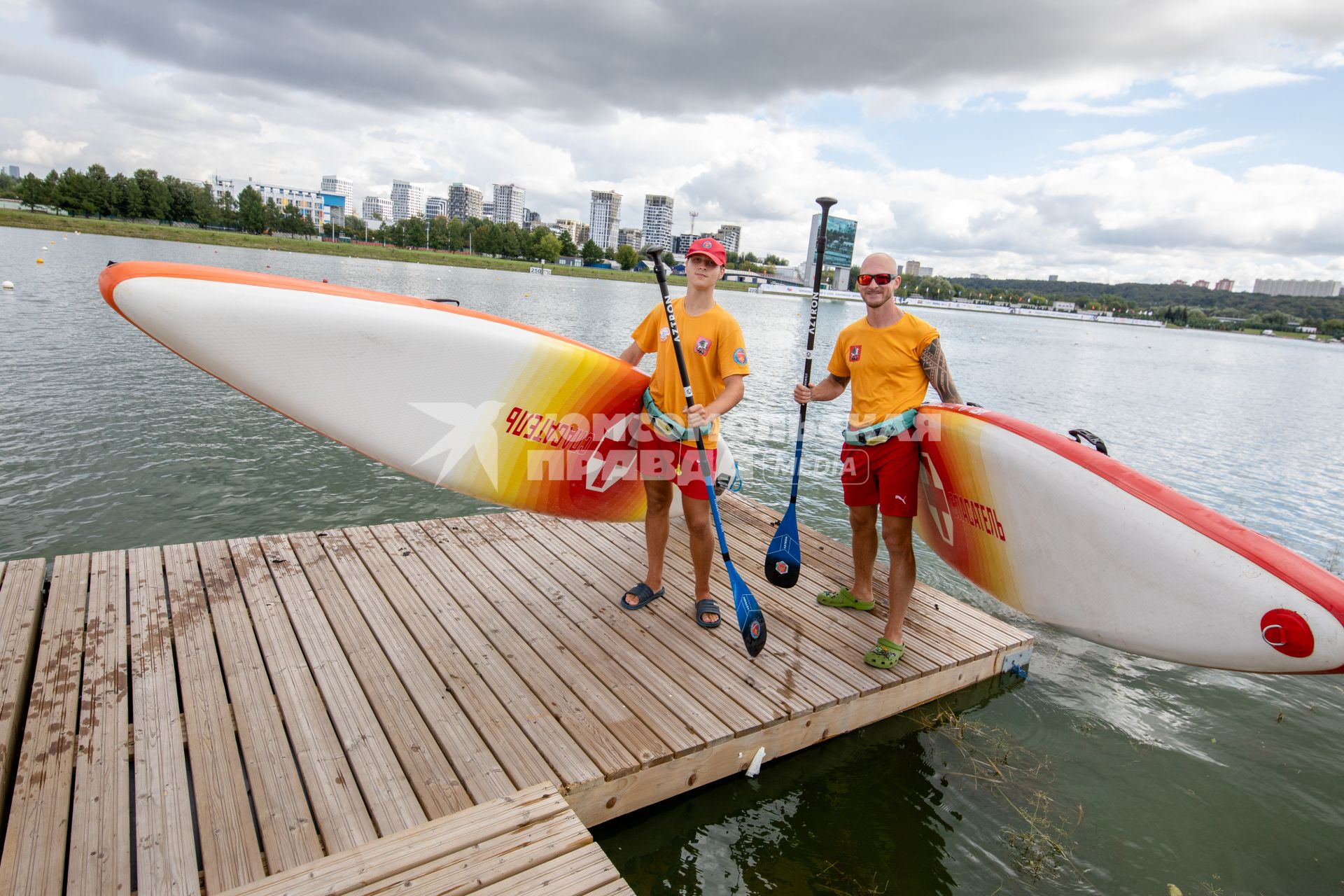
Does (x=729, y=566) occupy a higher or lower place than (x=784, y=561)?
higher

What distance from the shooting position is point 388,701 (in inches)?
126

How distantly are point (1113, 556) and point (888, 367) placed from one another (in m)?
1.57

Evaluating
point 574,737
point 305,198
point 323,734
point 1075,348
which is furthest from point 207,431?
point 305,198

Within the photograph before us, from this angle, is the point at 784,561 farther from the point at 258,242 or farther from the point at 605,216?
the point at 605,216

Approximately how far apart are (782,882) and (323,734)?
6.97 feet

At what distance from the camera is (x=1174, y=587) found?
11.4ft

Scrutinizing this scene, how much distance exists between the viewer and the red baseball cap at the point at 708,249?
3.57 meters

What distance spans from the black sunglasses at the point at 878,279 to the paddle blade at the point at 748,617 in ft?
5.64

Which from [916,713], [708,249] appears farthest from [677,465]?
[916,713]

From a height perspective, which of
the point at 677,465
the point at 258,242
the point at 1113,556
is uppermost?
the point at 258,242

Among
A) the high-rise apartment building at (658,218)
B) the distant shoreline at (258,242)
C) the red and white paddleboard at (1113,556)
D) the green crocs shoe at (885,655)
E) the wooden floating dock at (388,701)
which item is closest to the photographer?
the wooden floating dock at (388,701)

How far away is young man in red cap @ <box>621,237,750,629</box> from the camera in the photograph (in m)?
3.61

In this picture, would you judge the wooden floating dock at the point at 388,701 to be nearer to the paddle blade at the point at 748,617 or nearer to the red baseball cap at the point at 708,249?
the paddle blade at the point at 748,617

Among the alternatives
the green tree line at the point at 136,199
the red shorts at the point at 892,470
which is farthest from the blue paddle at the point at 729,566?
the green tree line at the point at 136,199
